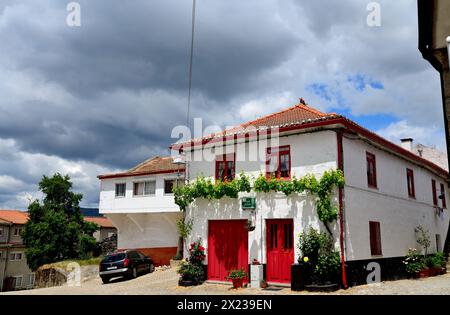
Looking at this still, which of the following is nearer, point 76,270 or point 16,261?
point 76,270

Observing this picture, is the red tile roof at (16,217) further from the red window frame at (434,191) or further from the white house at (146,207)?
the red window frame at (434,191)

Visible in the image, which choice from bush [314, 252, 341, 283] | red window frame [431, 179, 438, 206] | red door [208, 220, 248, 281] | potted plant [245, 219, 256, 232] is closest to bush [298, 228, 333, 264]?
bush [314, 252, 341, 283]

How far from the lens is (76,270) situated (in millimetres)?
25703

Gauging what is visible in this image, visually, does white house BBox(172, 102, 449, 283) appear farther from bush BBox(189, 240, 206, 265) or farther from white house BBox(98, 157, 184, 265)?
white house BBox(98, 157, 184, 265)

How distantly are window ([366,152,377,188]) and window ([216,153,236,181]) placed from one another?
524 centimetres

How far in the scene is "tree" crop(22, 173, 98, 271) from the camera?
37.9 metres

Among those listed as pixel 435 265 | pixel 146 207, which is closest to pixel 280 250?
pixel 435 265

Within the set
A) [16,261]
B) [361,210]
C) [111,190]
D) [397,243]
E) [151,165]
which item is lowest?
[16,261]

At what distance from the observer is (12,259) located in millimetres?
46938

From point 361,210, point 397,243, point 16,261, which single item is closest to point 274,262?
point 361,210

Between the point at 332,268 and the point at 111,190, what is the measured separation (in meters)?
18.8
